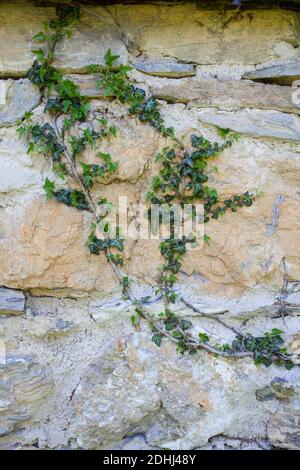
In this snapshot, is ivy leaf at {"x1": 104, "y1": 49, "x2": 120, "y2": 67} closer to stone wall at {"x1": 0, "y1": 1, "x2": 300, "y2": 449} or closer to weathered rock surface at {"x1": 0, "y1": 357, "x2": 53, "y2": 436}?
stone wall at {"x1": 0, "y1": 1, "x2": 300, "y2": 449}

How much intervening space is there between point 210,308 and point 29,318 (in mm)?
583

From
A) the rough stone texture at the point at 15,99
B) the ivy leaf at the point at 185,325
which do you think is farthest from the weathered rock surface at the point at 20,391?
the rough stone texture at the point at 15,99

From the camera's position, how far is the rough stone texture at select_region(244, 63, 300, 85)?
188cm

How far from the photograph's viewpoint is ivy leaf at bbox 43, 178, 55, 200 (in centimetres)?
180

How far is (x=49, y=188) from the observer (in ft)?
5.93

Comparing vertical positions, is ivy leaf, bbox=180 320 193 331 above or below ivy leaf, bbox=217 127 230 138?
below

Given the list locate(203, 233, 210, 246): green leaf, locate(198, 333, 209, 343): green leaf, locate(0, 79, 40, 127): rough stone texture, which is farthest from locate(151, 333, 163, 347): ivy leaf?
locate(0, 79, 40, 127): rough stone texture

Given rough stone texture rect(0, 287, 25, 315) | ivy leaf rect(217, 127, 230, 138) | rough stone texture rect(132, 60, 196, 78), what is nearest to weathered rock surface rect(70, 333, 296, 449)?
rough stone texture rect(0, 287, 25, 315)

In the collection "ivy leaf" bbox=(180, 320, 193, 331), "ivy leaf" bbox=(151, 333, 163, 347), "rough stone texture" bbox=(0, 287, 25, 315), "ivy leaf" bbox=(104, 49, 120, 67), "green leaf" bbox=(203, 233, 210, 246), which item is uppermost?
"ivy leaf" bbox=(104, 49, 120, 67)

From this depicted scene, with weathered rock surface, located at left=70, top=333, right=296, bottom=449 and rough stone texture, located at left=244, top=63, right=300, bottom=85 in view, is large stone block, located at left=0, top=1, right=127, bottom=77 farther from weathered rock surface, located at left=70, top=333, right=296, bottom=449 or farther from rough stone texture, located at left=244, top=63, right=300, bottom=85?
weathered rock surface, located at left=70, top=333, right=296, bottom=449

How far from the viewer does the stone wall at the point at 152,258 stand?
181 centimetres

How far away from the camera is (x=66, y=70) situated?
185 centimetres
